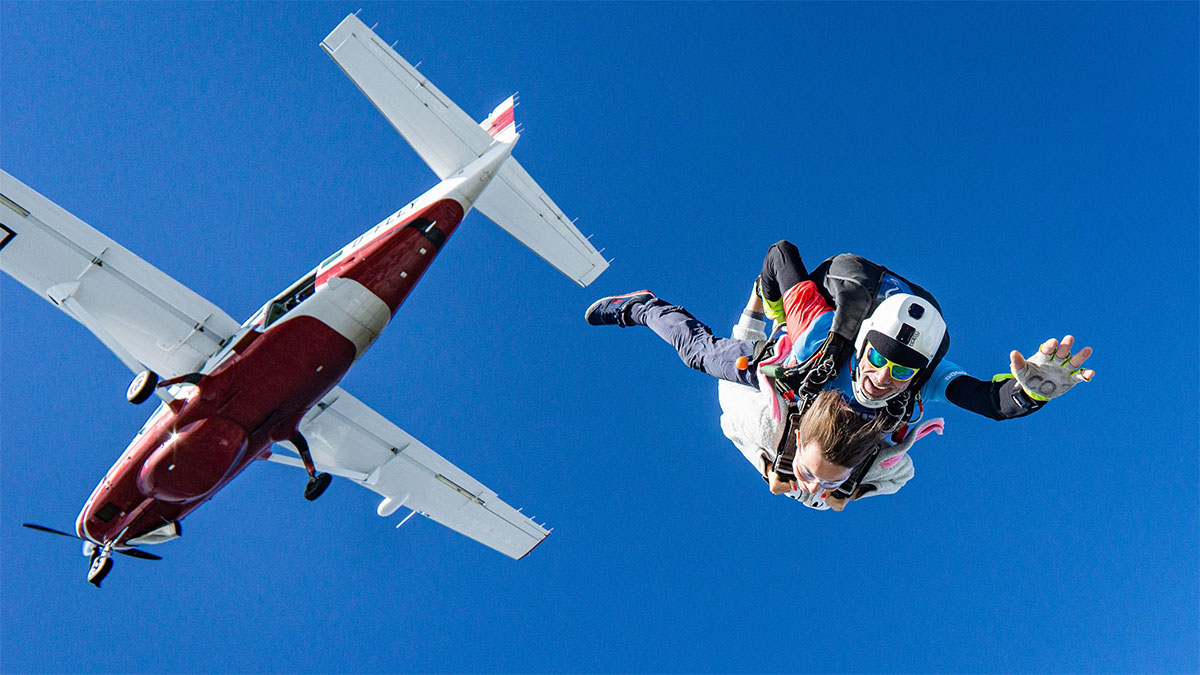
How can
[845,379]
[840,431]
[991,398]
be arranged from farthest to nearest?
[845,379] → [991,398] → [840,431]

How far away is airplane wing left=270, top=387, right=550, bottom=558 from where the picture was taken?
16.1m

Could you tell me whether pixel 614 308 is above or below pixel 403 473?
above

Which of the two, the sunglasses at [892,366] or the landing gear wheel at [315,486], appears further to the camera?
the landing gear wheel at [315,486]

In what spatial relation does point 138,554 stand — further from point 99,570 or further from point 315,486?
point 315,486

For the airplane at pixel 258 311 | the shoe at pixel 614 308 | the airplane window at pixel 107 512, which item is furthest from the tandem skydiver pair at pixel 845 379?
the airplane window at pixel 107 512

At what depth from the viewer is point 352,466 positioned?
55.6 ft

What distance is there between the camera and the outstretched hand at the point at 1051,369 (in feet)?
18.2

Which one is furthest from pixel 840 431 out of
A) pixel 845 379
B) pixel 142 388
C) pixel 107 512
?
pixel 107 512

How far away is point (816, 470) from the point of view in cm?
616

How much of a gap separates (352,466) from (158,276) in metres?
5.69

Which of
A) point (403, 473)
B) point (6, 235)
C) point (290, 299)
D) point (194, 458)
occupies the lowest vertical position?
point (194, 458)

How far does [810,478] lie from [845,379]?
34.6 inches

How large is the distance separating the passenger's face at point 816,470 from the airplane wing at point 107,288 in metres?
11.1

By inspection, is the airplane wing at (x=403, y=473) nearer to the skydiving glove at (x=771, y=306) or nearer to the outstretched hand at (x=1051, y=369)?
the skydiving glove at (x=771, y=306)
